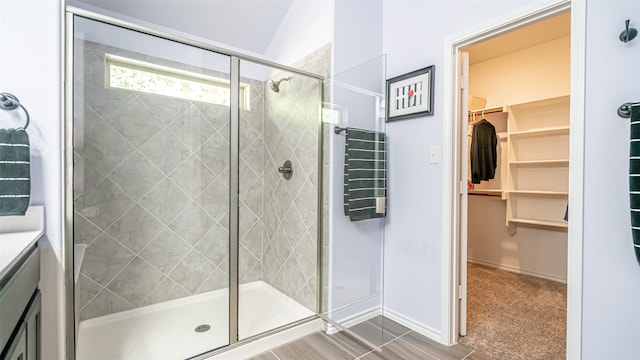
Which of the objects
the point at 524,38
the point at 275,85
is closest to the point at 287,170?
the point at 275,85

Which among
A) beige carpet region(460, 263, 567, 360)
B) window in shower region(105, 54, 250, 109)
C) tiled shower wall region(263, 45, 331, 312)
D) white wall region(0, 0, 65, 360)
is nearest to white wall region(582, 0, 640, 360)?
beige carpet region(460, 263, 567, 360)

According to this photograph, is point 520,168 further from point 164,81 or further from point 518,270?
point 164,81

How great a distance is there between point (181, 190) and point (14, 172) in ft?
4.51

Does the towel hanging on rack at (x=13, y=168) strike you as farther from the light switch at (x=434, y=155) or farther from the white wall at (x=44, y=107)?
the light switch at (x=434, y=155)

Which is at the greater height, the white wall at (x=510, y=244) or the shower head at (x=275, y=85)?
the shower head at (x=275, y=85)

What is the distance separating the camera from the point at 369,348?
1962 mm

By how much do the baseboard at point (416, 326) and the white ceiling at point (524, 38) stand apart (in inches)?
91.5

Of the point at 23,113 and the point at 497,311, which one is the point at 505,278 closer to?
the point at 497,311

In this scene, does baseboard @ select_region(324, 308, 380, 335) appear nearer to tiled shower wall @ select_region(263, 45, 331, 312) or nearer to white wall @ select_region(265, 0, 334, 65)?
tiled shower wall @ select_region(263, 45, 331, 312)

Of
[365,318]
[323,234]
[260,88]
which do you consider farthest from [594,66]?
[260,88]

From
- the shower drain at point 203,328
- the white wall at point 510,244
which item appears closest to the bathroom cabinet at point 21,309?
the shower drain at point 203,328

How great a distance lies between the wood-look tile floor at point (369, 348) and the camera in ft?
6.11

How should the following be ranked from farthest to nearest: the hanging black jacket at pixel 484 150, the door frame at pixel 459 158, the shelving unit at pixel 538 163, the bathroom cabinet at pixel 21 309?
the hanging black jacket at pixel 484 150, the shelving unit at pixel 538 163, the door frame at pixel 459 158, the bathroom cabinet at pixel 21 309

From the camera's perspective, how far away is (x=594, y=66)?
1391mm
